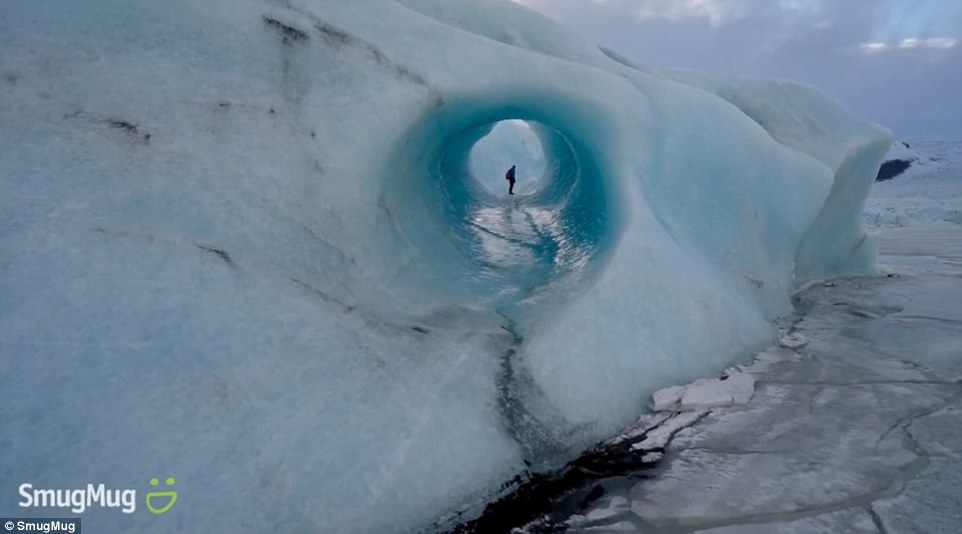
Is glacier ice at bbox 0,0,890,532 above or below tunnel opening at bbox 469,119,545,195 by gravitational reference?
below

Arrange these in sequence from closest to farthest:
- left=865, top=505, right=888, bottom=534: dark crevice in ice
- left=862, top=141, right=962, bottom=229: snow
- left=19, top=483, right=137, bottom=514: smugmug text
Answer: left=19, top=483, right=137, bottom=514: smugmug text → left=865, top=505, right=888, bottom=534: dark crevice in ice → left=862, top=141, right=962, bottom=229: snow

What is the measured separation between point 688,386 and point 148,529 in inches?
91.8

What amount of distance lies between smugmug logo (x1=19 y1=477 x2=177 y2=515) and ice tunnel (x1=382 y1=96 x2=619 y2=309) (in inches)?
72.2

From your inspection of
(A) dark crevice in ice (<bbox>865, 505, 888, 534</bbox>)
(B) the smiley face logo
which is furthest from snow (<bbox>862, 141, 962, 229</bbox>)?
(B) the smiley face logo

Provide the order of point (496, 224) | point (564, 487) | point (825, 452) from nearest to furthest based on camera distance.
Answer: point (564, 487) < point (825, 452) < point (496, 224)

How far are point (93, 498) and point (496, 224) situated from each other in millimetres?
5099

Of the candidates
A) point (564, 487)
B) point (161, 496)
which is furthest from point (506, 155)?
point (161, 496)

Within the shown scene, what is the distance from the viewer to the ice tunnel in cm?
361

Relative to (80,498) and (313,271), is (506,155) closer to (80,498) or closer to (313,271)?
(313,271)

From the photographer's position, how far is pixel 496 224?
6.54 metres

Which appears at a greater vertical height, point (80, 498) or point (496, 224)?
point (496, 224)

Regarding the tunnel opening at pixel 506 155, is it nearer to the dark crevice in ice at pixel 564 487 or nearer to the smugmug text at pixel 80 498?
the dark crevice in ice at pixel 564 487

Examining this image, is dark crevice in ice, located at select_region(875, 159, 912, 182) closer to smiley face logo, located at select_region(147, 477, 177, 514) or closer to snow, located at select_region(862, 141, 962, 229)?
→ snow, located at select_region(862, 141, 962, 229)

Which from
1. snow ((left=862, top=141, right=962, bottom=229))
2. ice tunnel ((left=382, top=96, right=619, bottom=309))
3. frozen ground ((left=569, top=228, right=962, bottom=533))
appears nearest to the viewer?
frozen ground ((left=569, top=228, right=962, bottom=533))
